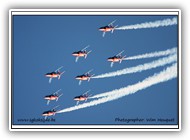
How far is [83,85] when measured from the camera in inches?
138

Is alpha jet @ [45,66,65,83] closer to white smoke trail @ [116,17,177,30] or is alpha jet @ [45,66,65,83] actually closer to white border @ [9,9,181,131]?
white border @ [9,9,181,131]

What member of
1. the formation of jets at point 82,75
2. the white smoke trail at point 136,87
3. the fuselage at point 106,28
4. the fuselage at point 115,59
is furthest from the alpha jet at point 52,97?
the fuselage at point 106,28

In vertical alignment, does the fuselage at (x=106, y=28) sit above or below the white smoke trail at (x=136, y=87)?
above

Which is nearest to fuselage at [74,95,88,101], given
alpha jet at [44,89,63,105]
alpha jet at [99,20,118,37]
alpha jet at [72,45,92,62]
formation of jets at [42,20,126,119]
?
formation of jets at [42,20,126,119]

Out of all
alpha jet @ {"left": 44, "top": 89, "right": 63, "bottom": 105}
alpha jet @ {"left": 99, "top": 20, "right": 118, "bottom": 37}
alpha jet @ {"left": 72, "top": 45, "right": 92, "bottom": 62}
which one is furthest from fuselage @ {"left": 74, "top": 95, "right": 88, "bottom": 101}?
alpha jet @ {"left": 99, "top": 20, "right": 118, "bottom": 37}

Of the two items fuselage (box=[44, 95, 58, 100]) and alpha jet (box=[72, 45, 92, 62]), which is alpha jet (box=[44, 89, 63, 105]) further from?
alpha jet (box=[72, 45, 92, 62])

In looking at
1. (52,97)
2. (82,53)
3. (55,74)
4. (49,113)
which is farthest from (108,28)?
(49,113)

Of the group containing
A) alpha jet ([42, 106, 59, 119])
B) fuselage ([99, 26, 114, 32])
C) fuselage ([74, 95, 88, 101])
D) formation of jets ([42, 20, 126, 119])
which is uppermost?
fuselage ([99, 26, 114, 32])

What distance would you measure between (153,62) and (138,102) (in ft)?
0.99

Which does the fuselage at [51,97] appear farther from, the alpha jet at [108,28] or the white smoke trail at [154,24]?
the white smoke trail at [154,24]

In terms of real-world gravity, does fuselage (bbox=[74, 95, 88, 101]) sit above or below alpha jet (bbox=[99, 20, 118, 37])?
below
